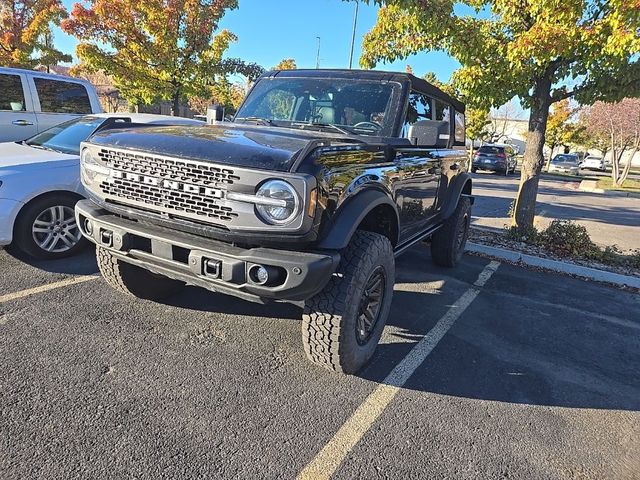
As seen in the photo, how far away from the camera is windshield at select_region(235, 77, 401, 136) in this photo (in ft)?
11.5

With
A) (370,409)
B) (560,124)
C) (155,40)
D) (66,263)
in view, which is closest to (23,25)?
(155,40)

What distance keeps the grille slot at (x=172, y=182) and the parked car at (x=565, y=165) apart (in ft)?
109

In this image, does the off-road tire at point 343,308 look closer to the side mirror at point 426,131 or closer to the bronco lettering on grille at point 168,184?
the bronco lettering on grille at point 168,184

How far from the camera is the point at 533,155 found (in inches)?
261

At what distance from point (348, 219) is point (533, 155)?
17.3 feet

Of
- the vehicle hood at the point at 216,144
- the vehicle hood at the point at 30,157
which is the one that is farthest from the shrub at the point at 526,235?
the vehicle hood at the point at 30,157

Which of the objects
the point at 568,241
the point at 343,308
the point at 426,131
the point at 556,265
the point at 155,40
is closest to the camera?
the point at 343,308

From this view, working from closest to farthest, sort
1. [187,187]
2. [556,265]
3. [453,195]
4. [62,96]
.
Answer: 1. [187,187]
2. [453,195]
3. [556,265]
4. [62,96]

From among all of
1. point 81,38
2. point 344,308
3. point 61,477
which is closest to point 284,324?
point 344,308

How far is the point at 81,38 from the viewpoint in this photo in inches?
441

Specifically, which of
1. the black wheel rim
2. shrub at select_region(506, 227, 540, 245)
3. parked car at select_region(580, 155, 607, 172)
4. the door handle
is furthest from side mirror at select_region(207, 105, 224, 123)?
parked car at select_region(580, 155, 607, 172)

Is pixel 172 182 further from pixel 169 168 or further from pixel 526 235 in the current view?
pixel 526 235

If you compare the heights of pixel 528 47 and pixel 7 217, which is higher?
pixel 528 47

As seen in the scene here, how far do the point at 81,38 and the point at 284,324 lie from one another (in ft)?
37.0
